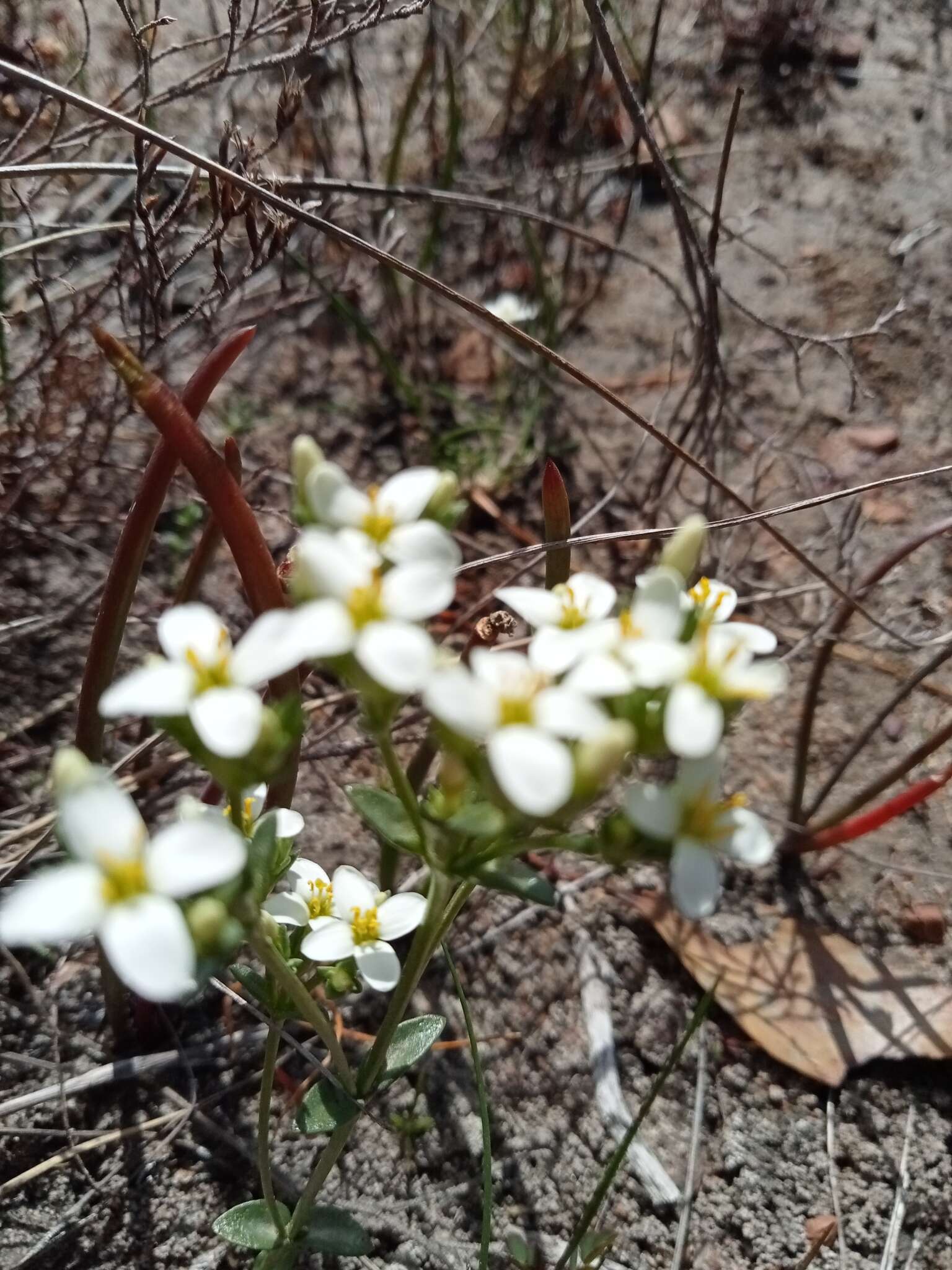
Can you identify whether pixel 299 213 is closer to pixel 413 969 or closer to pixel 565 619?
pixel 565 619

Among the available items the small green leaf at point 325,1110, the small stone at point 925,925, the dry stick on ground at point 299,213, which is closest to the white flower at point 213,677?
the small green leaf at point 325,1110

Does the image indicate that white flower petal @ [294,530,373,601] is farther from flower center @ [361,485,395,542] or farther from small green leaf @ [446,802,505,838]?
small green leaf @ [446,802,505,838]

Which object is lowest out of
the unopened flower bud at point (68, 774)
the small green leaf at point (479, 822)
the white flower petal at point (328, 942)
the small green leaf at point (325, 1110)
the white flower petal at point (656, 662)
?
the small green leaf at point (325, 1110)

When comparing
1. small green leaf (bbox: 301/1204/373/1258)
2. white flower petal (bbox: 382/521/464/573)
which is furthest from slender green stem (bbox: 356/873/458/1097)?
white flower petal (bbox: 382/521/464/573)

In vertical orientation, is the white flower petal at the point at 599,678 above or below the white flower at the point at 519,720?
above

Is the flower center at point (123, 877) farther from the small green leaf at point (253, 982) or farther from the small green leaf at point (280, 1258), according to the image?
the small green leaf at point (280, 1258)

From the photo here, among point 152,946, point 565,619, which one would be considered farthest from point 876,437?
point 152,946

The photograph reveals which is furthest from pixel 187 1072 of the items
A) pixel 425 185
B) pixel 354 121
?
pixel 354 121
